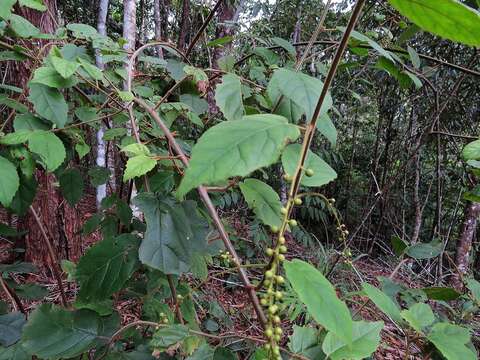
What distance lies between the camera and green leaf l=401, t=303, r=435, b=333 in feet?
2.53

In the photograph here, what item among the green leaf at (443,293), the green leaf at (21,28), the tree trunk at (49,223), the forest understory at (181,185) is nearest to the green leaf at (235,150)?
the forest understory at (181,185)

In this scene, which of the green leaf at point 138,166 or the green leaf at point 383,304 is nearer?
the green leaf at point 138,166

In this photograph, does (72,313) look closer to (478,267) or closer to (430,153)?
(478,267)

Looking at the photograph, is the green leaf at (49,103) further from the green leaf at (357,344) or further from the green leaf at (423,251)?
the green leaf at (423,251)

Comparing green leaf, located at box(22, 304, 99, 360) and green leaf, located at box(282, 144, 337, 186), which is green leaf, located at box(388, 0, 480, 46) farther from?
green leaf, located at box(22, 304, 99, 360)

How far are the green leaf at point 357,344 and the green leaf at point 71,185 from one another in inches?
31.1

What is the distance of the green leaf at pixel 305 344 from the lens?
67 cm

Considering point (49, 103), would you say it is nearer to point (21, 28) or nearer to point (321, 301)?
point (21, 28)

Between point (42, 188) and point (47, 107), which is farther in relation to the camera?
point (42, 188)

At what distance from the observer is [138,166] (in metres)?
0.61

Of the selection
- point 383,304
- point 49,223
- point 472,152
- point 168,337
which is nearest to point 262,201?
point 168,337

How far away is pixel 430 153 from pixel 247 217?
9.13 feet

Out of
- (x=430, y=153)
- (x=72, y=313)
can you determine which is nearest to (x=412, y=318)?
(x=72, y=313)

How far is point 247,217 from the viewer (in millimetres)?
4316
